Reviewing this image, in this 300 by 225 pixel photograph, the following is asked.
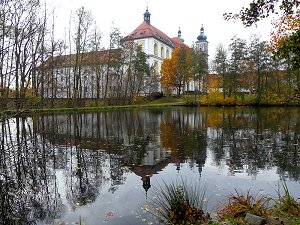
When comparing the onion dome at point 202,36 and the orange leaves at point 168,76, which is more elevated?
the onion dome at point 202,36

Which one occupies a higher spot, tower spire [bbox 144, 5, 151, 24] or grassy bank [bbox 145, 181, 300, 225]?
tower spire [bbox 144, 5, 151, 24]

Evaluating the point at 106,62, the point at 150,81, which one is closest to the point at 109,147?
the point at 106,62

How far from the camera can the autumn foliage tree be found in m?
50.2

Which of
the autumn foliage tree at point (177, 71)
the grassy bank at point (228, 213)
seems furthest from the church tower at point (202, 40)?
the grassy bank at point (228, 213)

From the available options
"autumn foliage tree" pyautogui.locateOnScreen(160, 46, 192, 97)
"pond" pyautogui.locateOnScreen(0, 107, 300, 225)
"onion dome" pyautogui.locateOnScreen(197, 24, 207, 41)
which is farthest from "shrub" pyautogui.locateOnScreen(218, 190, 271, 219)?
"onion dome" pyautogui.locateOnScreen(197, 24, 207, 41)

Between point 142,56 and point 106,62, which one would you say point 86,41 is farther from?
point 142,56


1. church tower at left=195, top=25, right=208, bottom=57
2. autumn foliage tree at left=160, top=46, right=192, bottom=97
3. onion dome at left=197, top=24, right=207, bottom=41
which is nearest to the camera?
autumn foliage tree at left=160, top=46, right=192, bottom=97

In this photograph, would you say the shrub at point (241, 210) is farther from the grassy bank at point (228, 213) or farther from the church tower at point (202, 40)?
the church tower at point (202, 40)

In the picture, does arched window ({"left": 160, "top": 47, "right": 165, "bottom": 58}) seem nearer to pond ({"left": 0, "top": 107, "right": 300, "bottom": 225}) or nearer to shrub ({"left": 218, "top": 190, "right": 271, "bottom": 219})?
pond ({"left": 0, "top": 107, "right": 300, "bottom": 225})

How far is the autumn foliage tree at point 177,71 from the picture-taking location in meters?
50.2

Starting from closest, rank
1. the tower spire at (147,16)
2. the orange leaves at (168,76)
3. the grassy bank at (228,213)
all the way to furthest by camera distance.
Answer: the grassy bank at (228,213), the orange leaves at (168,76), the tower spire at (147,16)

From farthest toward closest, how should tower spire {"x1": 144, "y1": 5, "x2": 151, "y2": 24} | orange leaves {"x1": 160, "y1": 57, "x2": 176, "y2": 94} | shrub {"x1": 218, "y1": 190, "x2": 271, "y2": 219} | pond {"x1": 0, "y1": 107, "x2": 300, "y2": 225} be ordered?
1. tower spire {"x1": 144, "y1": 5, "x2": 151, "y2": 24}
2. orange leaves {"x1": 160, "y1": 57, "x2": 176, "y2": 94}
3. pond {"x1": 0, "y1": 107, "x2": 300, "y2": 225}
4. shrub {"x1": 218, "y1": 190, "x2": 271, "y2": 219}

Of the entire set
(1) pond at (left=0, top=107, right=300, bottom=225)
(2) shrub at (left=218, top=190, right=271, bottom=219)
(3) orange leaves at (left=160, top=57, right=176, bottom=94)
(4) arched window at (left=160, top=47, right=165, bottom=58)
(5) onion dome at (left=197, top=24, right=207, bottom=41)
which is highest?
(5) onion dome at (left=197, top=24, right=207, bottom=41)

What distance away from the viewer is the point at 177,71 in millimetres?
52719
